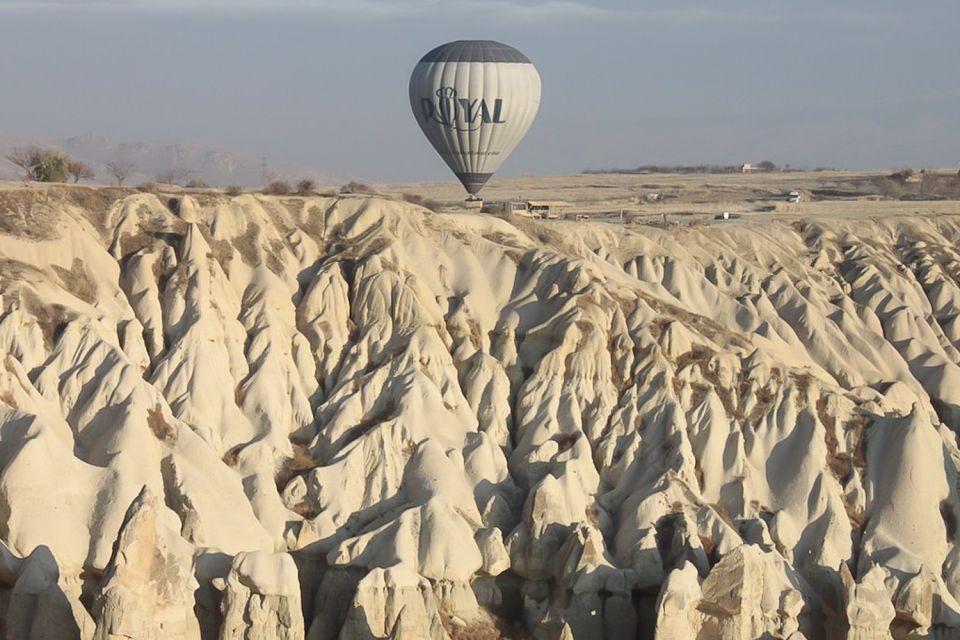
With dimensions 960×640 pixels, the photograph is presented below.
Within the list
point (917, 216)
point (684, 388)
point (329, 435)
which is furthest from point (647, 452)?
point (917, 216)

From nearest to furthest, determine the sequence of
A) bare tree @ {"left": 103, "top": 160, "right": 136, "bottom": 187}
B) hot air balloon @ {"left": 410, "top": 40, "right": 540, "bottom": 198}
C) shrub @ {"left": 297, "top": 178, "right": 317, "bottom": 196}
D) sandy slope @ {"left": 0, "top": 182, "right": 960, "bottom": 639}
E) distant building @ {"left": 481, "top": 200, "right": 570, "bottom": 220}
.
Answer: sandy slope @ {"left": 0, "top": 182, "right": 960, "bottom": 639} < shrub @ {"left": 297, "top": 178, "right": 317, "bottom": 196} < bare tree @ {"left": 103, "top": 160, "right": 136, "bottom": 187} < hot air balloon @ {"left": 410, "top": 40, "right": 540, "bottom": 198} < distant building @ {"left": 481, "top": 200, "right": 570, "bottom": 220}

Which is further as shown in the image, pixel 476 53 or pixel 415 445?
pixel 476 53

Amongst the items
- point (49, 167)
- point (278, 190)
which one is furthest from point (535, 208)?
point (49, 167)

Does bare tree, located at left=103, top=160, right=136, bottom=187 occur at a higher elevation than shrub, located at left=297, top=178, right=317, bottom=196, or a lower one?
lower

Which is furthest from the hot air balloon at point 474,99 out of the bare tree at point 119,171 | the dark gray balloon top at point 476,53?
the bare tree at point 119,171

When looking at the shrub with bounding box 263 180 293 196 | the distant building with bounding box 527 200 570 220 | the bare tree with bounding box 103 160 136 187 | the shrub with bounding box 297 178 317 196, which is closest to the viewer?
the shrub with bounding box 263 180 293 196

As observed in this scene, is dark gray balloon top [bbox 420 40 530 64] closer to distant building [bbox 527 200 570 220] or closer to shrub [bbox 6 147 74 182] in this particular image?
distant building [bbox 527 200 570 220]

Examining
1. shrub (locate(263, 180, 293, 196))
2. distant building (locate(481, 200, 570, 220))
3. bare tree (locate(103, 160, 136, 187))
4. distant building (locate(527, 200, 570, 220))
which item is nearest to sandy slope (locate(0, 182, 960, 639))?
shrub (locate(263, 180, 293, 196))

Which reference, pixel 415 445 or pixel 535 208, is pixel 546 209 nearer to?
pixel 535 208
